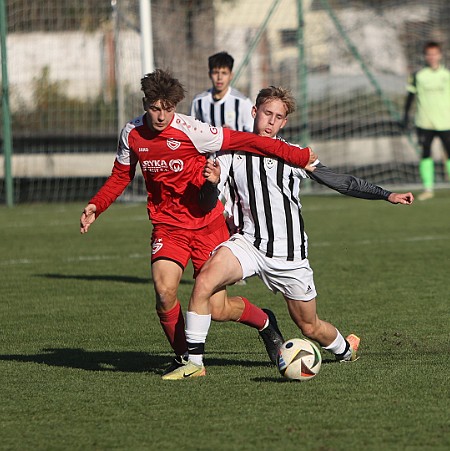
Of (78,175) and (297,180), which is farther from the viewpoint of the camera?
(78,175)

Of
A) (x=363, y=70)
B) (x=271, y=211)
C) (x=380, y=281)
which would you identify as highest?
(x=363, y=70)

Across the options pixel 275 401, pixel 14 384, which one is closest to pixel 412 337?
pixel 275 401

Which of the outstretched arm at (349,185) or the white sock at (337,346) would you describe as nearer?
the outstretched arm at (349,185)

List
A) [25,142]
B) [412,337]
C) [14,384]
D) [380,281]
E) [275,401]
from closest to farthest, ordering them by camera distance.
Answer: [275,401] < [14,384] < [412,337] < [380,281] < [25,142]

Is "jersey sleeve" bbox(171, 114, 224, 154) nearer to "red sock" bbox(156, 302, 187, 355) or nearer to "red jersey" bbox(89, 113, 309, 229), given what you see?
"red jersey" bbox(89, 113, 309, 229)

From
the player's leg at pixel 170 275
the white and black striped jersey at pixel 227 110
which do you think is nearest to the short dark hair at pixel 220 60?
the white and black striped jersey at pixel 227 110

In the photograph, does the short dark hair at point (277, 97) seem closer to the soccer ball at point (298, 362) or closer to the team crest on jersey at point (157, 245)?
the team crest on jersey at point (157, 245)

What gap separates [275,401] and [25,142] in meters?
14.2

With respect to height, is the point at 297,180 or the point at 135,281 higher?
the point at 297,180

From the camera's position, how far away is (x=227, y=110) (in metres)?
10.6

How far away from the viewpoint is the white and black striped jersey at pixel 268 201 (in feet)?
20.0

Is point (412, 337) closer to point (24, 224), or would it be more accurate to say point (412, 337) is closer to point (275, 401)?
point (275, 401)

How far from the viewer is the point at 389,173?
2027 cm

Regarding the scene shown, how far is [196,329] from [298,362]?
622mm
